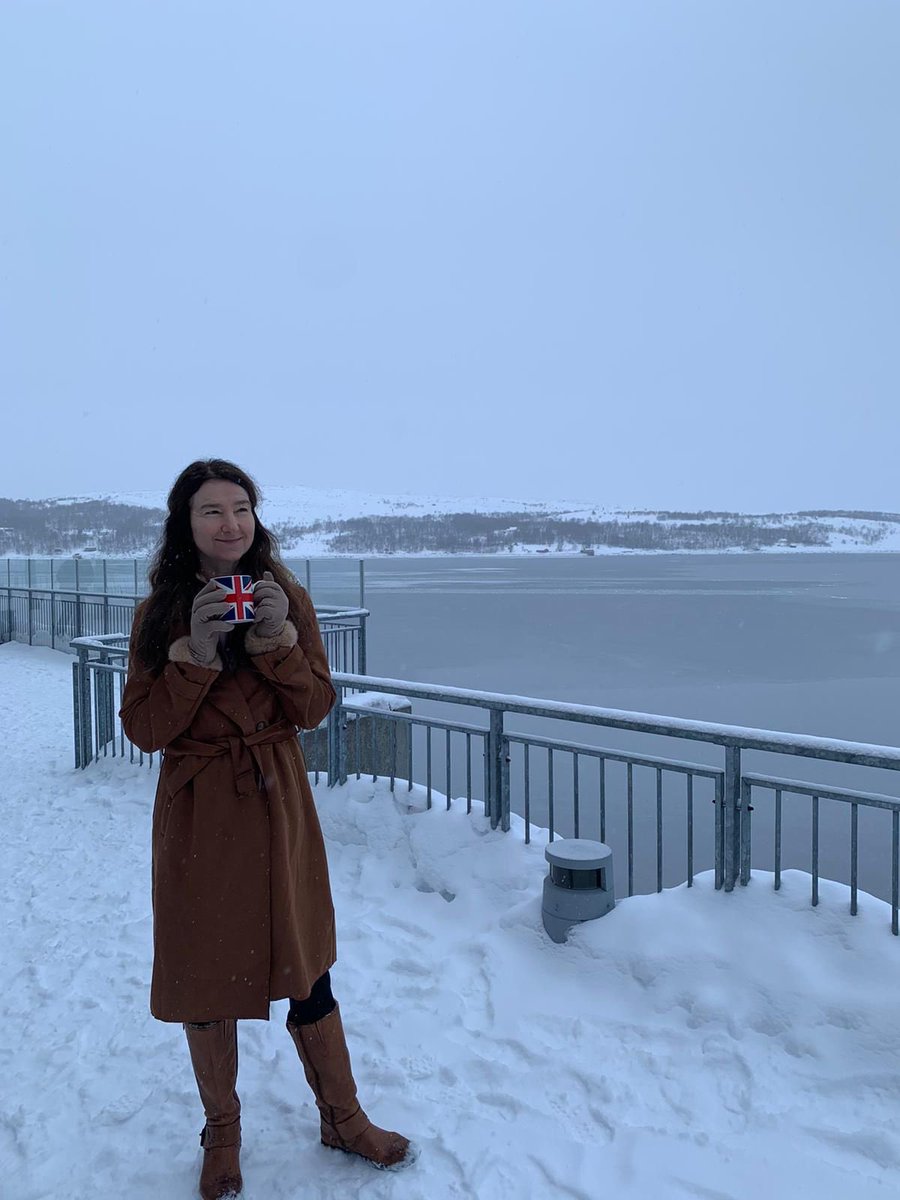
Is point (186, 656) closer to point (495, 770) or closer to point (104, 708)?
point (495, 770)

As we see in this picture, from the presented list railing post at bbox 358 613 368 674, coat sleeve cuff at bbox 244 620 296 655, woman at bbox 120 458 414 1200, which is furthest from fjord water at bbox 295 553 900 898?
coat sleeve cuff at bbox 244 620 296 655

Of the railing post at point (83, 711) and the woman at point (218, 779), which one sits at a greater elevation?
the woman at point (218, 779)

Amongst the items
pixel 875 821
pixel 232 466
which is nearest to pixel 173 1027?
pixel 232 466

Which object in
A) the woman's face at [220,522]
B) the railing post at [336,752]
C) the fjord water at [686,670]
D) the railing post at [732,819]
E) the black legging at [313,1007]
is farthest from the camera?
the fjord water at [686,670]

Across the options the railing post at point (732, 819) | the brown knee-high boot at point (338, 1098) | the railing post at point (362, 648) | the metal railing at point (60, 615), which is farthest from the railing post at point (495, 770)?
the metal railing at point (60, 615)

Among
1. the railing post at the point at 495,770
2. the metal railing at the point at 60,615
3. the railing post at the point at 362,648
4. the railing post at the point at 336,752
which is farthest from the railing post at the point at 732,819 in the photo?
the metal railing at the point at 60,615

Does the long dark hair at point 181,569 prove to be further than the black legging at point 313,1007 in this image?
No

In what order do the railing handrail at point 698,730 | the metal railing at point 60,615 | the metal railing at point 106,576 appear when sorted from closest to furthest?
the railing handrail at point 698,730, the metal railing at point 60,615, the metal railing at point 106,576

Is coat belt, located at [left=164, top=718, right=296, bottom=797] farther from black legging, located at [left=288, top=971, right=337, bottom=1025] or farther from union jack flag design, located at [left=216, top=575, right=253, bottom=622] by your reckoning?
black legging, located at [left=288, top=971, right=337, bottom=1025]

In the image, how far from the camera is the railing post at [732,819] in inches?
167

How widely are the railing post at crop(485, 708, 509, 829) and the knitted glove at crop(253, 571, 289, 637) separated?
2822 millimetres

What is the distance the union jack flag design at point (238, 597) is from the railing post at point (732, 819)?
2.55 m

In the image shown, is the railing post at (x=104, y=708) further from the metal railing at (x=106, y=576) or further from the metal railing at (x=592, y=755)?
the metal railing at (x=106, y=576)

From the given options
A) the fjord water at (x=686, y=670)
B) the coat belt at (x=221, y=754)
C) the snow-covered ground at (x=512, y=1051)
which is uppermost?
the coat belt at (x=221, y=754)
